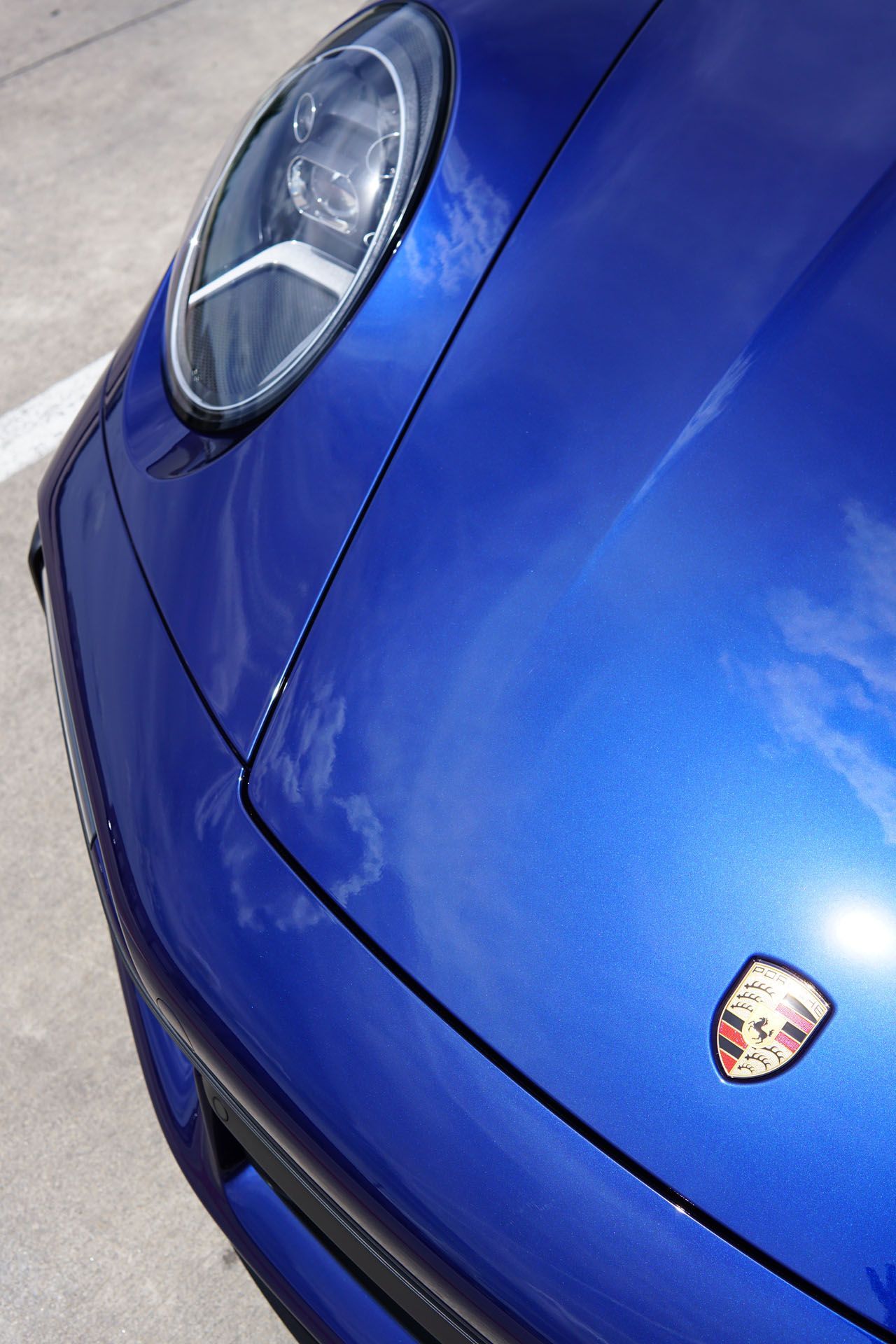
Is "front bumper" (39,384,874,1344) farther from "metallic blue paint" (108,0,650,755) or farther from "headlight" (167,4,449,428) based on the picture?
"headlight" (167,4,449,428)

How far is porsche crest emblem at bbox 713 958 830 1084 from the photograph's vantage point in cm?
82

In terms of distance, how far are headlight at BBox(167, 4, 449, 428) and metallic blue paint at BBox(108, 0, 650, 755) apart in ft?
0.11

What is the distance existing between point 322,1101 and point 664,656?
1.42ft

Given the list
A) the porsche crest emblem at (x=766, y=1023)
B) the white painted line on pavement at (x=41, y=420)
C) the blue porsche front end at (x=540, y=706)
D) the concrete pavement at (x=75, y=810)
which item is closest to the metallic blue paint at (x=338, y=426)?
the blue porsche front end at (x=540, y=706)

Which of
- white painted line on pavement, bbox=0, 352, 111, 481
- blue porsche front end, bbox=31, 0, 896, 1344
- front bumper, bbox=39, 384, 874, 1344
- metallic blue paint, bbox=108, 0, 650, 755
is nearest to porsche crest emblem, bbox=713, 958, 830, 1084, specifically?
blue porsche front end, bbox=31, 0, 896, 1344

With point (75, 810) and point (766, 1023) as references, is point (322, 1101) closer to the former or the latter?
point (766, 1023)

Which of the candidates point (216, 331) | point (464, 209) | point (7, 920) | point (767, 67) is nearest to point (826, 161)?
point (767, 67)

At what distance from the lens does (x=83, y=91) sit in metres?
3.27

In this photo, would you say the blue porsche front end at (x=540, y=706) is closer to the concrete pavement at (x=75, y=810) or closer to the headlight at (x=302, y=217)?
the headlight at (x=302, y=217)

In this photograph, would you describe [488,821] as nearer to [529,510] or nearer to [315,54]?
[529,510]

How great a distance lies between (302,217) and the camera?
1.26 meters

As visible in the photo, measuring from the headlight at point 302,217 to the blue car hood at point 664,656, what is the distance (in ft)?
0.55

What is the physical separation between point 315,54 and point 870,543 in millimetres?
916

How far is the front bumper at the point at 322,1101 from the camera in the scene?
0.80 meters
